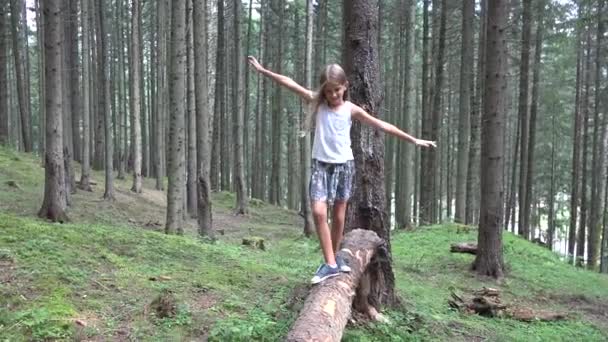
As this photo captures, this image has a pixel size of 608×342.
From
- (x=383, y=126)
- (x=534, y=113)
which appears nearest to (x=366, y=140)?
(x=383, y=126)

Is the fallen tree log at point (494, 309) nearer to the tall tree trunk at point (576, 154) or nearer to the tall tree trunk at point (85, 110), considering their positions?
the tall tree trunk at point (85, 110)

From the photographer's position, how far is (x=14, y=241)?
6316 millimetres

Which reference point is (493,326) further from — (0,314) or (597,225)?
(597,225)

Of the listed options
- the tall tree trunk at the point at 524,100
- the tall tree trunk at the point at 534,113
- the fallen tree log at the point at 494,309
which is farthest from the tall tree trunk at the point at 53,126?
the tall tree trunk at the point at 534,113

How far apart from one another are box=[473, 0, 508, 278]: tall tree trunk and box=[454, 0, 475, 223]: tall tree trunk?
530 cm

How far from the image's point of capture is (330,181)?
500 centimetres

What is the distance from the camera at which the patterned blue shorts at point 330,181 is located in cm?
490

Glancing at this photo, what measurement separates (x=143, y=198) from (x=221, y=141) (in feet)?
33.4

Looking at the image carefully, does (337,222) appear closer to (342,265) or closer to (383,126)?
(342,265)

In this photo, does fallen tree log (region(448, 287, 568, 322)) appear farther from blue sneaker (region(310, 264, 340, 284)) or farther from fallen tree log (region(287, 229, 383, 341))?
blue sneaker (region(310, 264, 340, 284))

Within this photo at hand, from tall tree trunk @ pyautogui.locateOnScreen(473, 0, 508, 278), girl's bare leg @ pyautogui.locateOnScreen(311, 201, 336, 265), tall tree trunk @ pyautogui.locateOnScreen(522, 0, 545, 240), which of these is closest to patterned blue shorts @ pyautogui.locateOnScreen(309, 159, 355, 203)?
girl's bare leg @ pyautogui.locateOnScreen(311, 201, 336, 265)

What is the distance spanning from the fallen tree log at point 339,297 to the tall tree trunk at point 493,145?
5.48m

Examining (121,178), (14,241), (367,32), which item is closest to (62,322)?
(14,241)

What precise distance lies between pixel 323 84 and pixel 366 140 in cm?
135
